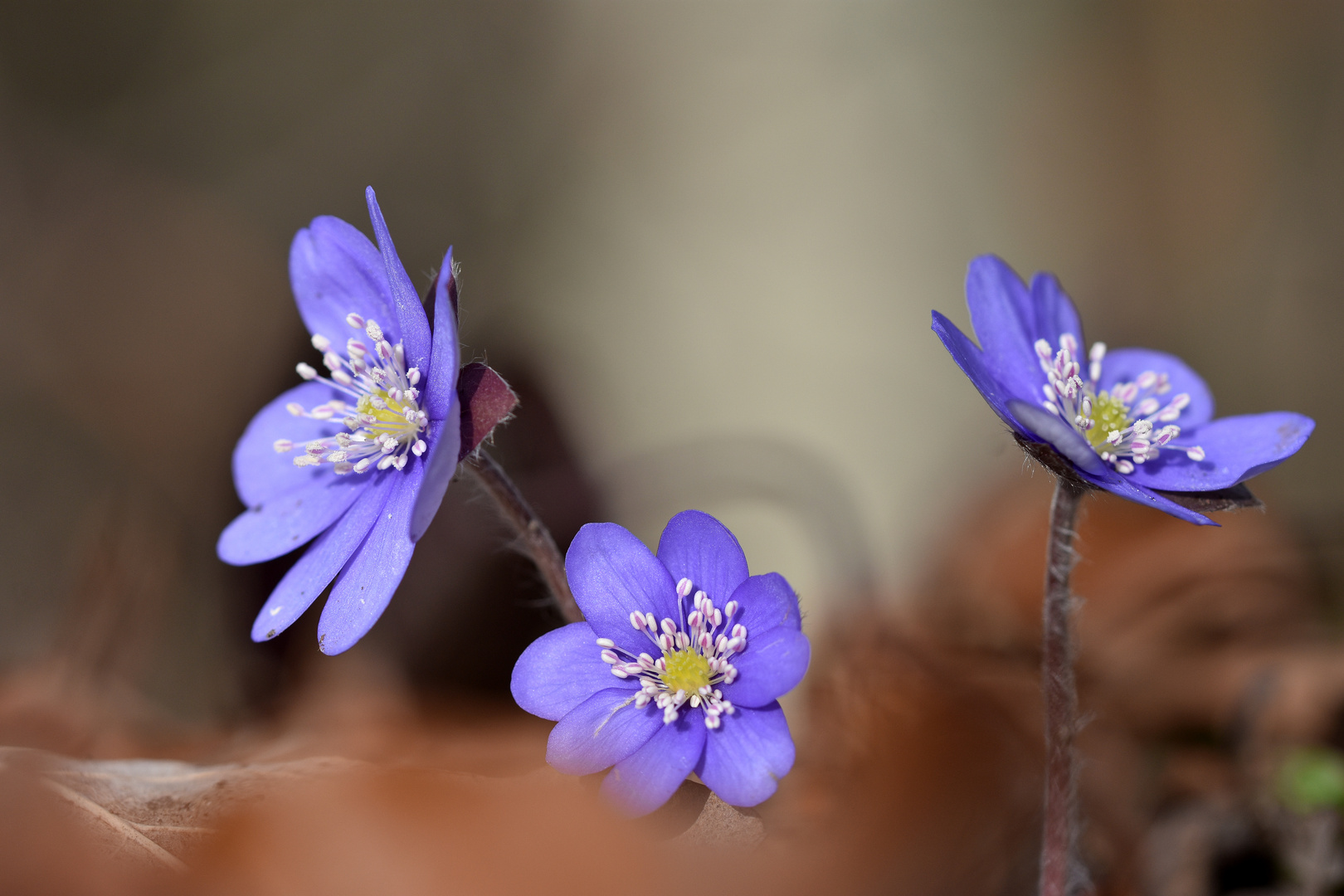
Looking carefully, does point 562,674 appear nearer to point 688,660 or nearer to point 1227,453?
point 688,660

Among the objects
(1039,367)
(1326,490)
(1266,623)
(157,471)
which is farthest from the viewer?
(1326,490)

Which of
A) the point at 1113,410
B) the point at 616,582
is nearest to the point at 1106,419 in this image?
the point at 1113,410

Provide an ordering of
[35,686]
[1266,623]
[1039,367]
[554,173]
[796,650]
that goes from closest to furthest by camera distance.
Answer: [796,650]
[1039,367]
[35,686]
[1266,623]
[554,173]

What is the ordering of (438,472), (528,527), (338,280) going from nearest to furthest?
1. (438,472)
2. (528,527)
3. (338,280)

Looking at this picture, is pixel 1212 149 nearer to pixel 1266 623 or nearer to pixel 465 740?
pixel 1266 623

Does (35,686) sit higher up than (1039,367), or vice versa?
(1039,367)

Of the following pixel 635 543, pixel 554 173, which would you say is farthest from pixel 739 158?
pixel 635 543
